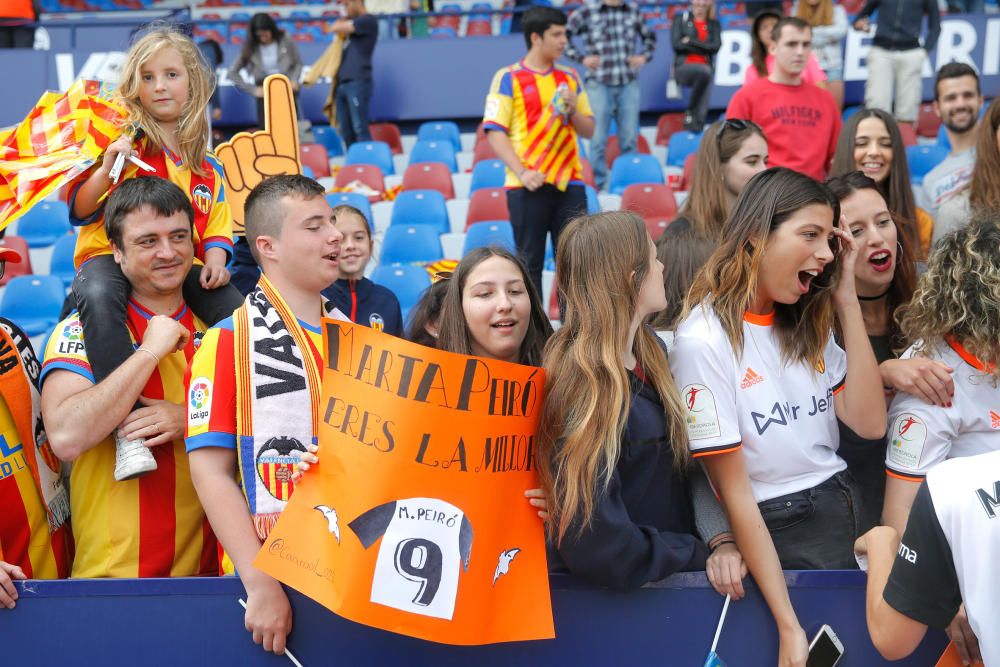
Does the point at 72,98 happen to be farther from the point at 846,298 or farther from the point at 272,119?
the point at 846,298

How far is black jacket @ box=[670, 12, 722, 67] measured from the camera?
9109 millimetres

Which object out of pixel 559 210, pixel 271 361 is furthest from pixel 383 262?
pixel 271 361

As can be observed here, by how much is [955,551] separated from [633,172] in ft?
22.2

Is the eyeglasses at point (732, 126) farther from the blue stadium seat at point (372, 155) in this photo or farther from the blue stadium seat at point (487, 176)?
the blue stadium seat at point (372, 155)

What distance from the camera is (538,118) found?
6.02 m

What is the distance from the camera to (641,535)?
2.37m

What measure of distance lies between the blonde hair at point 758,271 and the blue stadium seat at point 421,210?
532 cm

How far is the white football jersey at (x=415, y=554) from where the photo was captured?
224cm

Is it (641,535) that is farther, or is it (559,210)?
(559,210)

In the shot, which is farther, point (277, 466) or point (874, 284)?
point (874, 284)

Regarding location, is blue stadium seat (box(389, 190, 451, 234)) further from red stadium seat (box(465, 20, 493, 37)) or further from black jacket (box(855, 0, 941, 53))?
red stadium seat (box(465, 20, 493, 37))

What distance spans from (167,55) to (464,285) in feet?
5.13

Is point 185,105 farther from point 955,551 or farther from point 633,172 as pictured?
point 633,172

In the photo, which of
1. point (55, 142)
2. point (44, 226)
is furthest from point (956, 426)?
point (44, 226)
